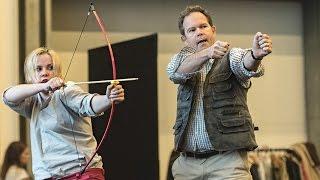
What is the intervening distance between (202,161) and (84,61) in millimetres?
3147

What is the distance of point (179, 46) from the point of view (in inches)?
220

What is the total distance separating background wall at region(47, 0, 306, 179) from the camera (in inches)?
214

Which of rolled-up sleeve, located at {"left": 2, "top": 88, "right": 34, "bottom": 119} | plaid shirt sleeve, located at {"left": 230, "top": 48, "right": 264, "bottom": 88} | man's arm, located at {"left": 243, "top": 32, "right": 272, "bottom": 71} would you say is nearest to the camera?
man's arm, located at {"left": 243, "top": 32, "right": 272, "bottom": 71}

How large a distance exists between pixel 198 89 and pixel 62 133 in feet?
1.62

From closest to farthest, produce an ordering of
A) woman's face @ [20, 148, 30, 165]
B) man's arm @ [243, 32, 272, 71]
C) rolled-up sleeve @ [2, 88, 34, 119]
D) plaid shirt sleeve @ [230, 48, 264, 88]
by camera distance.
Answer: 1. man's arm @ [243, 32, 272, 71]
2. plaid shirt sleeve @ [230, 48, 264, 88]
3. rolled-up sleeve @ [2, 88, 34, 119]
4. woman's face @ [20, 148, 30, 165]

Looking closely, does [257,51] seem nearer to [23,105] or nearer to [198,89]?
[198,89]

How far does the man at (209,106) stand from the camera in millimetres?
2162

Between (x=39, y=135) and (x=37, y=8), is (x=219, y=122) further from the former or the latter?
(x=37, y=8)

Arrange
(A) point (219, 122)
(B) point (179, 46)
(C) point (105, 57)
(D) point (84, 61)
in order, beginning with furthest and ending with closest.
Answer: (B) point (179, 46) < (D) point (84, 61) < (C) point (105, 57) < (A) point (219, 122)

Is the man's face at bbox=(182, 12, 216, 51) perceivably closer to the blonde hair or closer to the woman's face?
the blonde hair

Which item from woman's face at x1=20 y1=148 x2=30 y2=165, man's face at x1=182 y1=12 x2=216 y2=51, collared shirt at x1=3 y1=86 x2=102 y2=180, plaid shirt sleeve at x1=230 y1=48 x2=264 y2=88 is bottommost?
woman's face at x1=20 y1=148 x2=30 y2=165

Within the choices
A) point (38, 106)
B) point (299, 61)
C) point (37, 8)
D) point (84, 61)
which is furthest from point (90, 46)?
point (38, 106)

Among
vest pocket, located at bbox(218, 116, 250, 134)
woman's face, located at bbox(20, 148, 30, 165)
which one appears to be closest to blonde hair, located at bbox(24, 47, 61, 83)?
vest pocket, located at bbox(218, 116, 250, 134)

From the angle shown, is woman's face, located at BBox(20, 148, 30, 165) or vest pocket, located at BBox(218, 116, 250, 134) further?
woman's face, located at BBox(20, 148, 30, 165)
